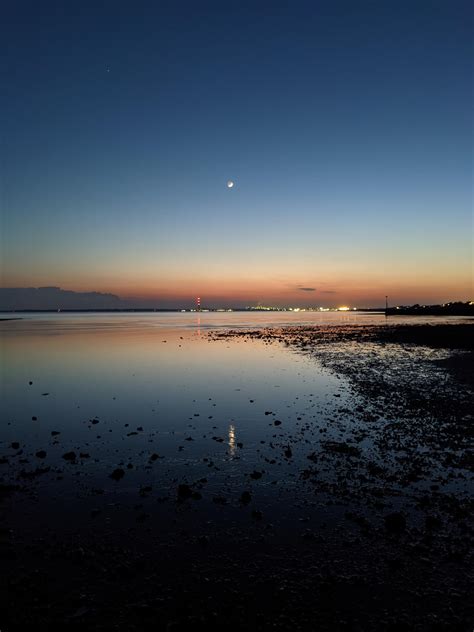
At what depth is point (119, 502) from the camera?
1128cm

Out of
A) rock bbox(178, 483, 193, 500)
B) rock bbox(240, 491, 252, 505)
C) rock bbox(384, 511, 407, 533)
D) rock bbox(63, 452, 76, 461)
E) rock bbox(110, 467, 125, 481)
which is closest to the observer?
rock bbox(384, 511, 407, 533)

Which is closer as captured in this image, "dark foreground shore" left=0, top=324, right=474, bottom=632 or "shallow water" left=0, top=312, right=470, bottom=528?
"dark foreground shore" left=0, top=324, right=474, bottom=632

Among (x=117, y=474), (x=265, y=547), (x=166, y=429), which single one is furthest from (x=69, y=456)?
(x=265, y=547)

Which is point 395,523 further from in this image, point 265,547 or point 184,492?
A: point 184,492

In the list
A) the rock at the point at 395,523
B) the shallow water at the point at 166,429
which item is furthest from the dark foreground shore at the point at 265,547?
the shallow water at the point at 166,429

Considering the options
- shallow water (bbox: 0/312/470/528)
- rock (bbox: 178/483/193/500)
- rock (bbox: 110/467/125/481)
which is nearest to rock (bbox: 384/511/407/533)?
shallow water (bbox: 0/312/470/528)

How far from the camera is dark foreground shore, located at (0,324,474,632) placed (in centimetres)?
710

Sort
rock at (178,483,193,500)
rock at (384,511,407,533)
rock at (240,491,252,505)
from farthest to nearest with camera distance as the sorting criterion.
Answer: rock at (178,483,193,500)
rock at (240,491,252,505)
rock at (384,511,407,533)

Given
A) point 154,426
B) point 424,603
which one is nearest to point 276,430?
point 154,426

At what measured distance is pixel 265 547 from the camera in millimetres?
9055

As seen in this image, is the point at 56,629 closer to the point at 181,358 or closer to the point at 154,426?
the point at 154,426

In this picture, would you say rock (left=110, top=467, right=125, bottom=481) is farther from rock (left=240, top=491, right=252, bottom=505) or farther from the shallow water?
rock (left=240, top=491, right=252, bottom=505)

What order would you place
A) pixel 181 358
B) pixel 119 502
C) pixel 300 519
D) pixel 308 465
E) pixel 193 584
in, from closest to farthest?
pixel 193 584, pixel 300 519, pixel 119 502, pixel 308 465, pixel 181 358

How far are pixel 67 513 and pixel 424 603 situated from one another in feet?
28.5
